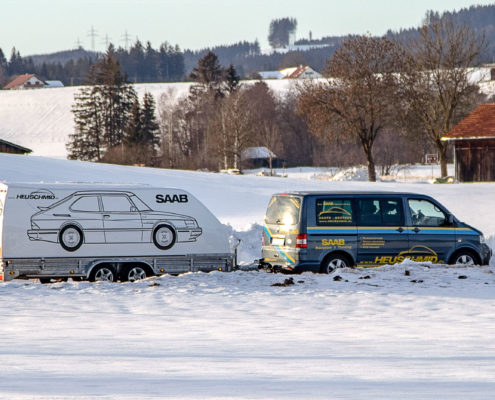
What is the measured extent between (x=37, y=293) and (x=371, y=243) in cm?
651

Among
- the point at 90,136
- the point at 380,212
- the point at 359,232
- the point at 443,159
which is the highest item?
the point at 90,136

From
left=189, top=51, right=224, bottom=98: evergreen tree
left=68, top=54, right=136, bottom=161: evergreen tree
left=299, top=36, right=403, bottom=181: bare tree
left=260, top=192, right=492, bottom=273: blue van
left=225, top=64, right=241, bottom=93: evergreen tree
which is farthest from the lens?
left=189, top=51, right=224, bottom=98: evergreen tree

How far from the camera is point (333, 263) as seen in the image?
665 inches

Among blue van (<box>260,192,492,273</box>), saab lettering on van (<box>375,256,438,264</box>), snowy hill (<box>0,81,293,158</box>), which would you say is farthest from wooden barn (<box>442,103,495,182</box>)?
snowy hill (<box>0,81,293,158</box>)

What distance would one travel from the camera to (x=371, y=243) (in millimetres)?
17000

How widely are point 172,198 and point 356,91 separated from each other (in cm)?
5086

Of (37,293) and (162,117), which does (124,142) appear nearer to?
(162,117)

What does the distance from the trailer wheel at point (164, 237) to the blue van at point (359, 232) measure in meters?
2.28

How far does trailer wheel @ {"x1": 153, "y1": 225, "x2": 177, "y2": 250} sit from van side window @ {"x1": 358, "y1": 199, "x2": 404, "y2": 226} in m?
3.74

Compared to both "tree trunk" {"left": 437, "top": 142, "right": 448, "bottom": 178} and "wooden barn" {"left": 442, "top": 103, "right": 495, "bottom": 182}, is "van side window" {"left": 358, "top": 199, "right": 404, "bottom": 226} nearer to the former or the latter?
"wooden barn" {"left": 442, "top": 103, "right": 495, "bottom": 182}

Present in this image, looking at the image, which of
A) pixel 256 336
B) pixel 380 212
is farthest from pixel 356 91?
pixel 256 336

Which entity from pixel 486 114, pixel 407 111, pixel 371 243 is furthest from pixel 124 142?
pixel 371 243

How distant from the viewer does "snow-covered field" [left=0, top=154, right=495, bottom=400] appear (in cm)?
809

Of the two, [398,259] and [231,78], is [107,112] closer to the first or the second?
[231,78]
